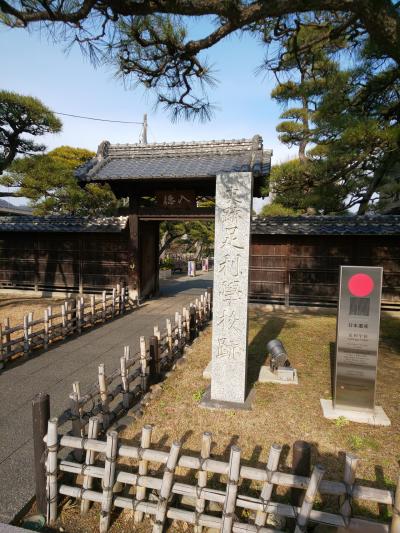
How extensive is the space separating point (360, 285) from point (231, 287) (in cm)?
202

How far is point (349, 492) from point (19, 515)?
3098 millimetres

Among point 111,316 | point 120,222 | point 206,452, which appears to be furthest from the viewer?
point 120,222

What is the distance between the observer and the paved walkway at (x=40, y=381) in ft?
11.7

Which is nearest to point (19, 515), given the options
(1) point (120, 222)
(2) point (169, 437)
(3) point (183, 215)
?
(2) point (169, 437)

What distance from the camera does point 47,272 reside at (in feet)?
50.8

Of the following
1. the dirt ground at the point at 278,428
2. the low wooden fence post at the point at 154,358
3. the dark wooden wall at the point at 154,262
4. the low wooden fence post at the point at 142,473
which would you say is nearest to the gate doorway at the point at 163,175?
the dark wooden wall at the point at 154,262

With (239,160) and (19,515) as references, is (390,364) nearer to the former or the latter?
(19,515)

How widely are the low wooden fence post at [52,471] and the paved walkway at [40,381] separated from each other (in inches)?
11.4

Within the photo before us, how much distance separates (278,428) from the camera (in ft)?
15.7

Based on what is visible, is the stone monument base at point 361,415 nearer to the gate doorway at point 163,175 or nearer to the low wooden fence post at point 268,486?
the low wooden fence post at point 268,486

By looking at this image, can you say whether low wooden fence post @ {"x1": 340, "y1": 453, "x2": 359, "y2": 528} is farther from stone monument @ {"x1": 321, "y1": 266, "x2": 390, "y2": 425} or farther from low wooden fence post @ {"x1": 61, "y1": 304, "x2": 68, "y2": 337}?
low wooden fence post @ {"x1": 61, "y1": 304, "x2": 68, "y2": 337}

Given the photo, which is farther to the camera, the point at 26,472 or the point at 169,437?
the point at 169,437

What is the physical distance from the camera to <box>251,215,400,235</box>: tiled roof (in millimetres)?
12133

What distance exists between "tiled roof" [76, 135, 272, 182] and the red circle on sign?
6.99m
